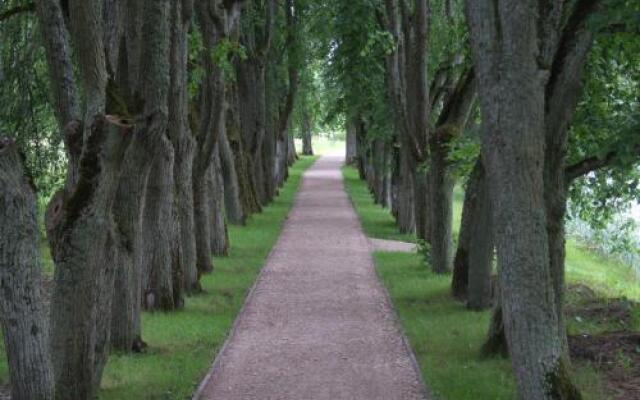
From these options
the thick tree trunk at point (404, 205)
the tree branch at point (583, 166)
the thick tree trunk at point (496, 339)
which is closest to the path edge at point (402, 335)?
the thick tree trunk at point (496, 339)

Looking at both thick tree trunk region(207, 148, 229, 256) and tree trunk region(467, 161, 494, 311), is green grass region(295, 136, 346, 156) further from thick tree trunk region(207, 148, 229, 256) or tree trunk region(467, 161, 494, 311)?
tree trunk region(467, 161, 494, 311)

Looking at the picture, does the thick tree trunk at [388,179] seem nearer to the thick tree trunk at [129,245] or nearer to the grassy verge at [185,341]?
the grassy verge at [185,341]

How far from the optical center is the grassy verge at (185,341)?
9.09m

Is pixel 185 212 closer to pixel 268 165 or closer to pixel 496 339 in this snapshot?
pixel 496 339

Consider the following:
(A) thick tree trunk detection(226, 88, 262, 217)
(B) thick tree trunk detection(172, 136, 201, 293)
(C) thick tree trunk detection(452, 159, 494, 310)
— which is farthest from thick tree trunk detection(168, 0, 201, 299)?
(A) thick tree trunk detection(226, 88, 262, 217)

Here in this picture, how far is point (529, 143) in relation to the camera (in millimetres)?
6738

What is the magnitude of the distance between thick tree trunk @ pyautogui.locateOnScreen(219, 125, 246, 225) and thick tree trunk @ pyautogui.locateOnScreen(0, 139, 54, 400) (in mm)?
16554

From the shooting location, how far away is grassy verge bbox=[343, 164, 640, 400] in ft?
29.8

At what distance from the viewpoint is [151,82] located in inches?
328

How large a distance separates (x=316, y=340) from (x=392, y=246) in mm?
11153

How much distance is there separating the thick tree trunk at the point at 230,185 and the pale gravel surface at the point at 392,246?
437cm

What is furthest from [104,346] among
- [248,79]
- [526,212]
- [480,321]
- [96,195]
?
[248,79]

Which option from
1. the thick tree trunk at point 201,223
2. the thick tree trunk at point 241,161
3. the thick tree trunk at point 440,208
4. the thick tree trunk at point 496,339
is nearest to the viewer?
the thick tree trunk at point 496,339

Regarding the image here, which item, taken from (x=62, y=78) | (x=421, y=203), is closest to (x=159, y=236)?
(x=62, y=78)
